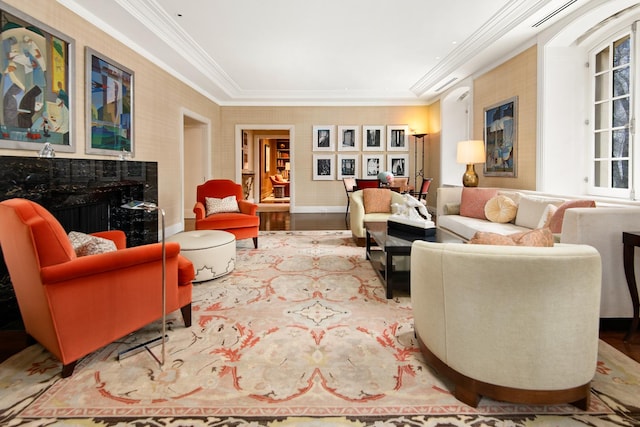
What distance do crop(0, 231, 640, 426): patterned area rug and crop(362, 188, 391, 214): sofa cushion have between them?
261 cm

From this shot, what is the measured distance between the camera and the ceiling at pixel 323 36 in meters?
4.51

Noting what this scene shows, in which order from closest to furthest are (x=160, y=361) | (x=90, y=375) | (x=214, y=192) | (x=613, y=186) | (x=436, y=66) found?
(x=90, y=375) → (x=160, y=361) → (x=613, y=186) → (x=214, y=192) → (x=436, y=66)

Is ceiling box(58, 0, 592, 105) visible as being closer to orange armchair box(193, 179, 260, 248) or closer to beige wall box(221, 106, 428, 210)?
beige wall box(221, 106, 428, 210)

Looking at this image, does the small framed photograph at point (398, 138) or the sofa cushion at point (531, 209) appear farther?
the small framed photograph at point (398, 138)

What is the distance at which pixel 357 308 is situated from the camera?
3.06 meters

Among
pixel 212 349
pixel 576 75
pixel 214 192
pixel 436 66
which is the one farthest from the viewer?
pixel 436 66

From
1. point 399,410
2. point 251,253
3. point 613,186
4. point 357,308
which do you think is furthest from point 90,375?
point 613,186

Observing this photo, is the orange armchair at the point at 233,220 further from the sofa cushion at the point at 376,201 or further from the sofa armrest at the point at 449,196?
the sofa armrest at the point at 449,196

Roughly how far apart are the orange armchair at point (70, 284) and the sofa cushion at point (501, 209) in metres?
4.06

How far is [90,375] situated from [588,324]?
8.44 ft

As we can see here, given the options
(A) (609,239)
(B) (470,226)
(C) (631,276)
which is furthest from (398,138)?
(C) (631,276)

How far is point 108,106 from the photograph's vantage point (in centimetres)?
474

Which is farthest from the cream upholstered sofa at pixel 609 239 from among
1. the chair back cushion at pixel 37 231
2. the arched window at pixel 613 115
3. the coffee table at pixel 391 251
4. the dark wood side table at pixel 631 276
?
the chair back cushion at pixel 37 231

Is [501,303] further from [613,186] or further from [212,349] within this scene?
[613,186]
